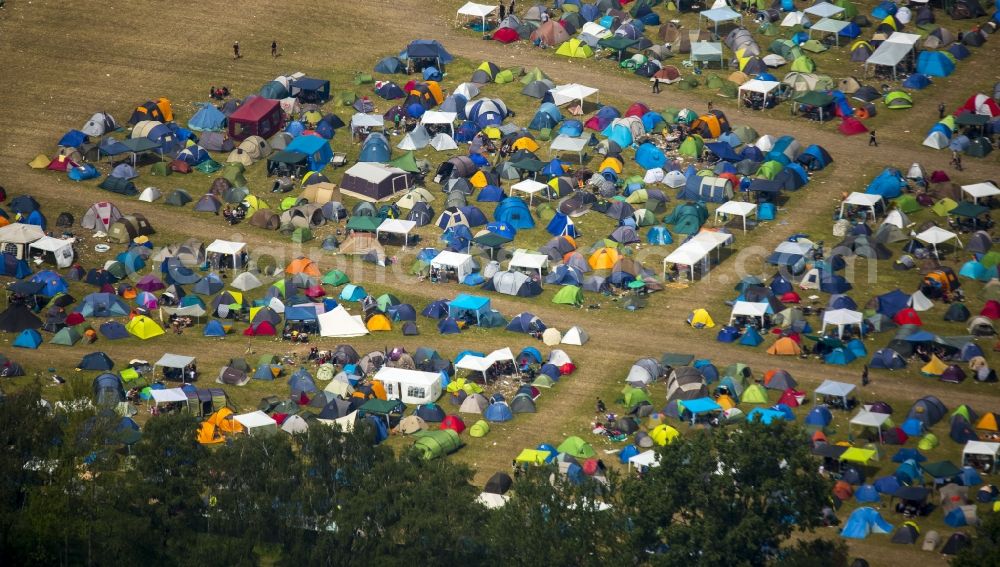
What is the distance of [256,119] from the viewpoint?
333 feet

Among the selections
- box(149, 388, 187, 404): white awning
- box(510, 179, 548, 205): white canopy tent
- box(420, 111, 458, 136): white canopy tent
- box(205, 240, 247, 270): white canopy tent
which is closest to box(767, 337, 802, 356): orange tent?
box(510, 179, 548, 205): white canopy tent

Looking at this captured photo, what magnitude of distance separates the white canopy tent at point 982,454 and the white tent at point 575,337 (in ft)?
64.5

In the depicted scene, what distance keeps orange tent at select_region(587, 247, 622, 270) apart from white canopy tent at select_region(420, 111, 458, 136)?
17.6 m

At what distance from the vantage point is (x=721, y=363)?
79.5 metres

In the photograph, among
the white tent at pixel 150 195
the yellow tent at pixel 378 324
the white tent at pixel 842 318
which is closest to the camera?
the white tent at pixel 842 318

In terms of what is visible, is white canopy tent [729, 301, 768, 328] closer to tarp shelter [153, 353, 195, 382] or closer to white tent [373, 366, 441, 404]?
white tent [373, 366, 441, 404]

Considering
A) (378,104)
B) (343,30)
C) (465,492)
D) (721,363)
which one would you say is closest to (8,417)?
(465,492)

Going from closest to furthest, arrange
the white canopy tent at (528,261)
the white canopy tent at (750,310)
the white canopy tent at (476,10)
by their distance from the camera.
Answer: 1. the white canopy tent at (750,310)
2. the white canopy tent at (528,261)
3. the white canopy tent at (476,10)

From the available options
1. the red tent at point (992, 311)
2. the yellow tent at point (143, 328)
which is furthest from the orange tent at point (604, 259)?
the yellow tent at point (143, 328)

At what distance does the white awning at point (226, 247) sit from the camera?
293 ft

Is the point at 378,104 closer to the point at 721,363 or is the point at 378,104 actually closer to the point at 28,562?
the point at 721,363

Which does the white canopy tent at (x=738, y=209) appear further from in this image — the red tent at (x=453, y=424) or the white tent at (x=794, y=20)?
the white tent at (x=794, y=20)

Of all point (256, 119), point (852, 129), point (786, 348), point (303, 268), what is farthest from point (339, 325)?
point (852, 129)

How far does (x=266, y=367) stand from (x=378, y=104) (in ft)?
105
